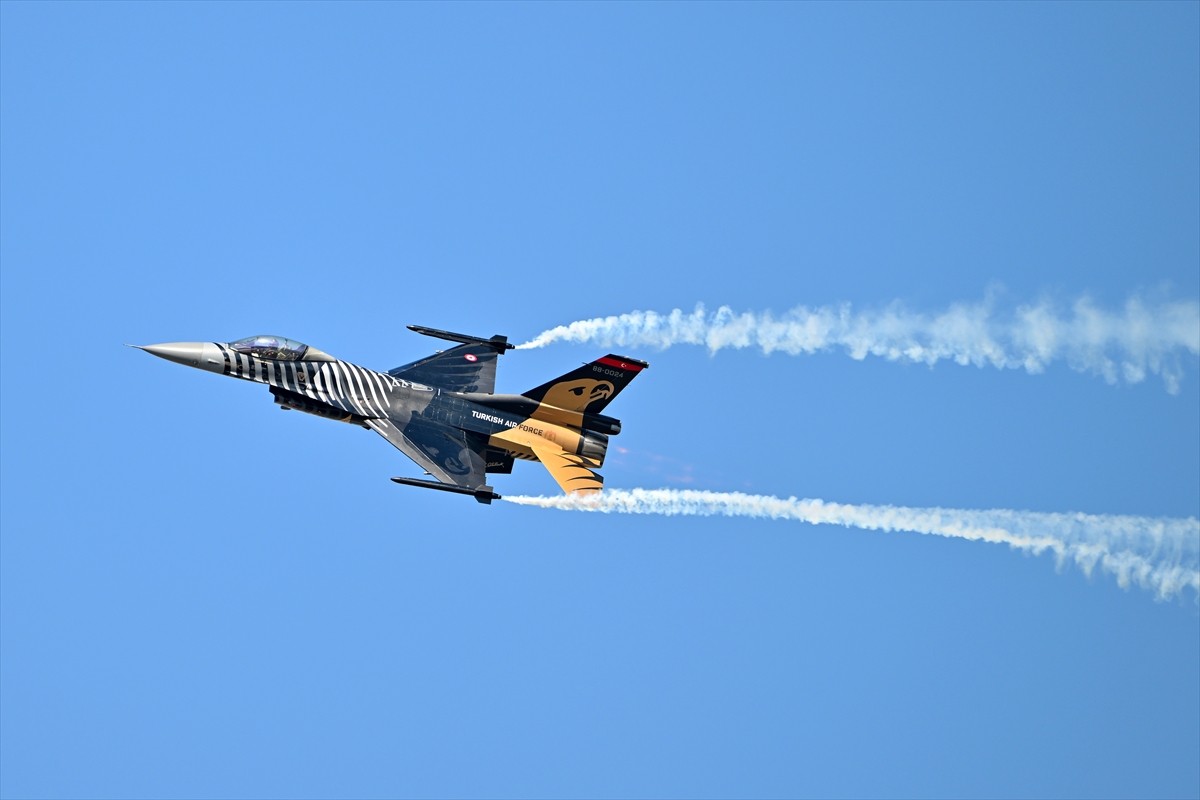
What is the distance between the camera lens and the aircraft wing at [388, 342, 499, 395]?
8600 centimetres

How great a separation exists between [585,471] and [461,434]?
3.70 metres

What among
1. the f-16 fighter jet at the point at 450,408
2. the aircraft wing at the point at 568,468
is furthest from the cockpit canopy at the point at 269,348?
the aircraft wing at the point at 568,468

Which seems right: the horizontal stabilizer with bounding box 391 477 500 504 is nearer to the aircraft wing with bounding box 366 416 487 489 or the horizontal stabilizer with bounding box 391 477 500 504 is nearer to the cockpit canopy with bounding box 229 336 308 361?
the aircraft wing with bounding box 366 416 487 489

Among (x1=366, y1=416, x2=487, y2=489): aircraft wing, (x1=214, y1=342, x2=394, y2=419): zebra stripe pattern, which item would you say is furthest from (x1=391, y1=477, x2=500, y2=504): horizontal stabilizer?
(x1=214, y1=342, x2=394, y2=419): zebra stripe pattern

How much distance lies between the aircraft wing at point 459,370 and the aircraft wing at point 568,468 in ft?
9.06

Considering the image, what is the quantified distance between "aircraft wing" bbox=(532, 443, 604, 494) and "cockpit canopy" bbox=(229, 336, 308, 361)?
7.29m

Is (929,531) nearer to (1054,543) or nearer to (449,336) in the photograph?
(1054,543)

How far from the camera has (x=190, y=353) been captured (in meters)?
84.0

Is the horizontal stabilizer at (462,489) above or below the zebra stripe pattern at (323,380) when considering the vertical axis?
below

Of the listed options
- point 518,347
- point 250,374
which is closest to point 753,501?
point 518,347

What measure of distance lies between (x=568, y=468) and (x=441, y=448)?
3.64 meters

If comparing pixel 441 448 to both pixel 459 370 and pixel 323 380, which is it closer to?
pixel 459 370

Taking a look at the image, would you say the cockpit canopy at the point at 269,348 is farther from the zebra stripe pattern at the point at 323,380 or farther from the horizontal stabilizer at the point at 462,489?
the horizontal stabilizer at the point at 462,489

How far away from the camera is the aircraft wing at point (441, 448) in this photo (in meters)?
84.1
